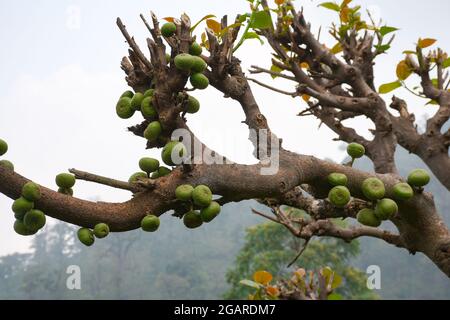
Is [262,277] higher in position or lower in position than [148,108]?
lower

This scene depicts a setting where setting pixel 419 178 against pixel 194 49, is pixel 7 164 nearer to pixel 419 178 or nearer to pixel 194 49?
pixel 194 49

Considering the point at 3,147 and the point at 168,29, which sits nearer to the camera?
the point at 3,147

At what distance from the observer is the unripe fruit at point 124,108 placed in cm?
192

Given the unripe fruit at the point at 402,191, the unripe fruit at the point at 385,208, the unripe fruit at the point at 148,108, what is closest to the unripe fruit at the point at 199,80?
the unripe fruit at the point at 148,108

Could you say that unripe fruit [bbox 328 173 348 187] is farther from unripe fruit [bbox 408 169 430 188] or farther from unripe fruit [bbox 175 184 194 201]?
unripe fruit [bbox 175 184 194 201]

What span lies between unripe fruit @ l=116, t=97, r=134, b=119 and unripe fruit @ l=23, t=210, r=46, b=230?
560 millimetres

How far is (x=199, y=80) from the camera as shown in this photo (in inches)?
72.9

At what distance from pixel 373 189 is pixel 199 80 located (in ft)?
3.00

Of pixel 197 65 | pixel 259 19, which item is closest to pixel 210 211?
pixel 197 65

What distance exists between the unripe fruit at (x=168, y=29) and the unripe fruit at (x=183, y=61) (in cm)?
20
